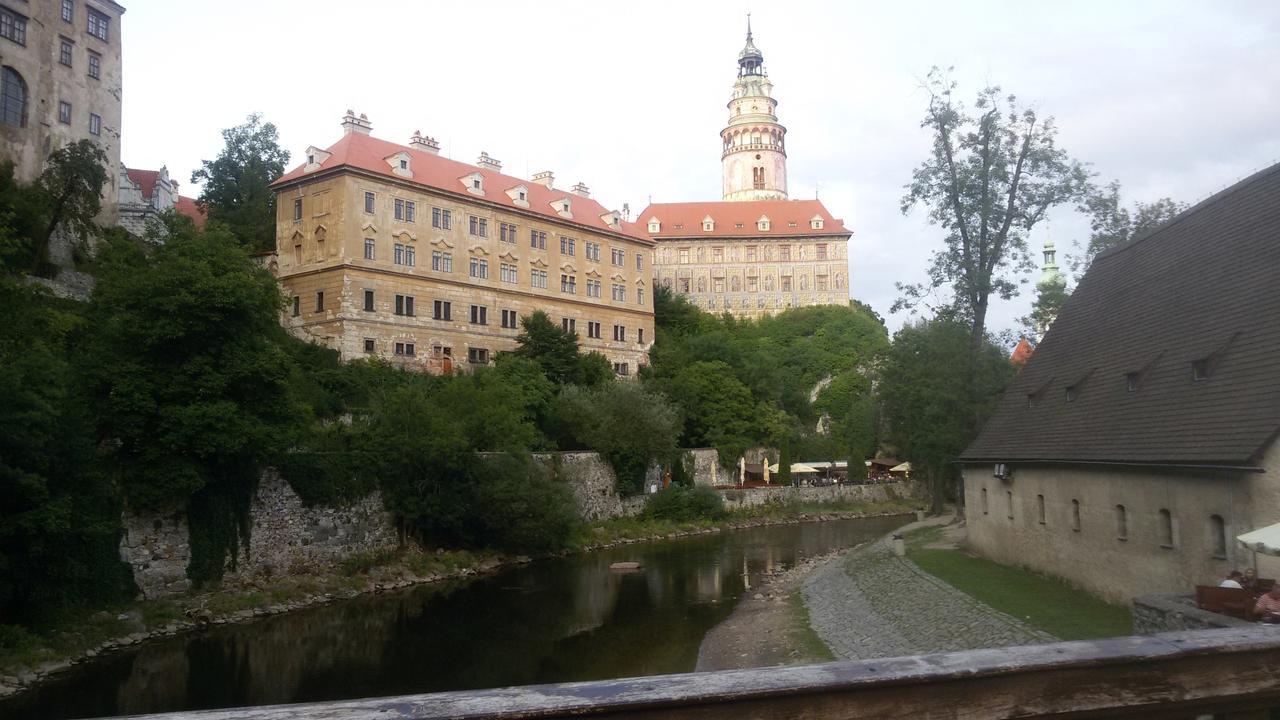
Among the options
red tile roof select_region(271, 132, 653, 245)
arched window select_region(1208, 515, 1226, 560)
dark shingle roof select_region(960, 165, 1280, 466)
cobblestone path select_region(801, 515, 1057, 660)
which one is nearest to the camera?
arched window select_region(1208, 515, 1226, 560)

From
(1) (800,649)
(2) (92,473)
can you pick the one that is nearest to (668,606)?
(1) (800,649)

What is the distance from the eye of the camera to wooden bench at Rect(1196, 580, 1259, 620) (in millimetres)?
9742

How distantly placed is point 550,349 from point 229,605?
26.3m

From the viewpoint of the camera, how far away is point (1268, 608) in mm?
9555

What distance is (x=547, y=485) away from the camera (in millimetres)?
34031

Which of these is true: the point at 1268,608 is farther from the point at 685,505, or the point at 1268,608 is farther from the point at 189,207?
the point at 189,207

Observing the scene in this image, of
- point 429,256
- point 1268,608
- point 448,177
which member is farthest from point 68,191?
point 1268,608

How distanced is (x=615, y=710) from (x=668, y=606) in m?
23.1

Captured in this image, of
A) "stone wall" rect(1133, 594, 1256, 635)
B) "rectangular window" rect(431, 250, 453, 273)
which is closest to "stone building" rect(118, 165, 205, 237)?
"rectangular window" rect(431, 250, 453, 273)

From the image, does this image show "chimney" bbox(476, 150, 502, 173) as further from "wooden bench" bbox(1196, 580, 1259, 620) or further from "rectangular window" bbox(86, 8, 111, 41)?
"wooden bench" bbox(1196, 580, 1259, 620)

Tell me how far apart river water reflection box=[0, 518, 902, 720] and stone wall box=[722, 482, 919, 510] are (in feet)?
61.8

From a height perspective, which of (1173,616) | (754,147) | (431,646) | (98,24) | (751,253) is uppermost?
(754,147)

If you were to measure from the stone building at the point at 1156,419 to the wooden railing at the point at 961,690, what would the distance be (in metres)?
11.7

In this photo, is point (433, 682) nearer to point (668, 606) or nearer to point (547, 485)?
point (668, 606)
